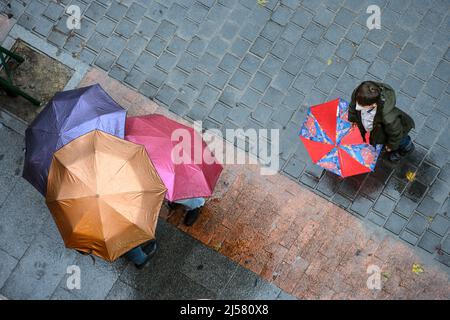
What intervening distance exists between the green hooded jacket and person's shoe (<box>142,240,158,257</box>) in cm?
285

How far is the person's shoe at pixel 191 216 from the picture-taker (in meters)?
6.78

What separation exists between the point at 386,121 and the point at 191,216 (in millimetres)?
2662

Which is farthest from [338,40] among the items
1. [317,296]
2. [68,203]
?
[68,203]

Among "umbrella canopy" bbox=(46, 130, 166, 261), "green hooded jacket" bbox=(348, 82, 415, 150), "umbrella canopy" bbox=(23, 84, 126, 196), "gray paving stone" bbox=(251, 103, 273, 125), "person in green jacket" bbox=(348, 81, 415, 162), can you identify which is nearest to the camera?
"umbrella canopy" bbox=(46, 130, 166, 261)

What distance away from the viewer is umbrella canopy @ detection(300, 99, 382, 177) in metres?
6.16

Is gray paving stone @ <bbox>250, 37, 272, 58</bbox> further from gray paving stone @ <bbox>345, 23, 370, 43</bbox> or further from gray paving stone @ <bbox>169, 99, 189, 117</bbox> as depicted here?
gray paving stone @ <bbox>169, 99, 189, 117</bbox>

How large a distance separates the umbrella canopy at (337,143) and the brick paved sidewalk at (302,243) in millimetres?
896

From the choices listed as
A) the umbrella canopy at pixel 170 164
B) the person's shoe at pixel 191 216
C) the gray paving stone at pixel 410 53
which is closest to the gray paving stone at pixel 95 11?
the umbrella canopy at pixel 170 164

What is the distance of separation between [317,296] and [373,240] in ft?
3.40

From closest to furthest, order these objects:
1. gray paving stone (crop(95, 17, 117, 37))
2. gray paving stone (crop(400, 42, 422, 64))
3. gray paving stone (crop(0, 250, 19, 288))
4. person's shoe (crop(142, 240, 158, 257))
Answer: person's shoe (crop(142, 240, 158, 257)) → gray paving stone (crop(0, 250, 19, 288)) → gray paving stone (crop(400, 42, 422, 64)) → gray paving stone (crop(95, 17, 117, 37))

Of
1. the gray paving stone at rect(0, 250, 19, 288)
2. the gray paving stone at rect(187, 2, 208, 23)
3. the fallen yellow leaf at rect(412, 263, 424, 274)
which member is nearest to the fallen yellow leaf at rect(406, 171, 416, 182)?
the fallen yellow leaf at rect(412, 263, 424, 274)

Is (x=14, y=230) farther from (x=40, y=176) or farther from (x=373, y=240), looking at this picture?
(x=373, y=240)

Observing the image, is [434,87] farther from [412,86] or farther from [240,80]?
[240,80]

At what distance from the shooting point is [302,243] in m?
6.90
